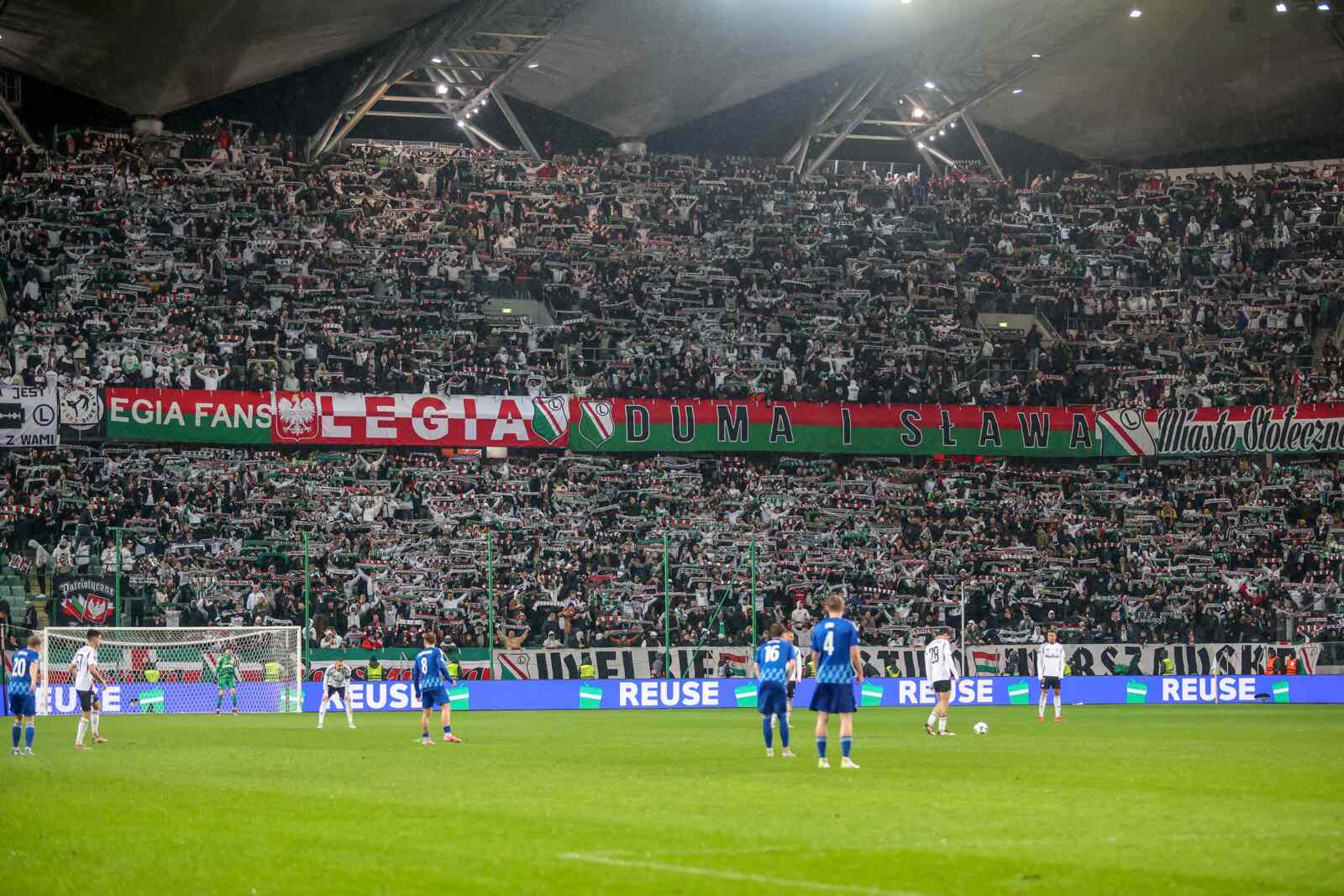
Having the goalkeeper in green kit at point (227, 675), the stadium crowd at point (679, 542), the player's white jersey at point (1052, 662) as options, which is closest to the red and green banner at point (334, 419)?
the stadium crowd at point (679, 542)

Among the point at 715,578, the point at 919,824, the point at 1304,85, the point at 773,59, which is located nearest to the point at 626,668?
the point at 715,578

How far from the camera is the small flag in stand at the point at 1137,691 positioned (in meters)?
43.9

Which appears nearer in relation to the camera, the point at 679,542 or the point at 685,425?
the point at 679,542

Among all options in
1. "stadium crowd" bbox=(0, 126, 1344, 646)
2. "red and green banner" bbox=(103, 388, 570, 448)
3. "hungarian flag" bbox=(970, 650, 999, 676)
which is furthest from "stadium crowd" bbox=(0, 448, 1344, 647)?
"hungarian flag" bbox=(970, 650, 999, 676)

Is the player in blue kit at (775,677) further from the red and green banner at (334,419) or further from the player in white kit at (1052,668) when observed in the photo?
the red and green banner at (334,419)

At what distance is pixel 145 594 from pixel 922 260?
30.6 m

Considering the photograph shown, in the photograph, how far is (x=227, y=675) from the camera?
128 feet

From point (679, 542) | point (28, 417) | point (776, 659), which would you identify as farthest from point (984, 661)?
point (28, 417)

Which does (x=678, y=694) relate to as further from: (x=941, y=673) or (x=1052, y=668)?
(x=941, y=673)

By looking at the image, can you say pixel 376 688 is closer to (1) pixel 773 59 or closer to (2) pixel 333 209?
(2) pixel 333 209

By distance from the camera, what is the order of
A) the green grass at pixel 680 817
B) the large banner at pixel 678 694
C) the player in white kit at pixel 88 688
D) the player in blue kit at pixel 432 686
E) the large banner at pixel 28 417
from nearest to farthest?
the green grass at pixel 680 817 < the player in white kit at pixel 88 688 < the player in blue kit at pixel 432 686 < the large banner at pixel 678 694 < the large banner at pixel 28 417

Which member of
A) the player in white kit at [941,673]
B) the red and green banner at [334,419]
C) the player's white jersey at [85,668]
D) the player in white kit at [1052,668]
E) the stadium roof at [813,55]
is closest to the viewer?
the player's white jersey at [85,668]

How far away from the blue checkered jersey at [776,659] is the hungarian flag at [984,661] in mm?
22483

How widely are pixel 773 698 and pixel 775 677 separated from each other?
307 millimetres
